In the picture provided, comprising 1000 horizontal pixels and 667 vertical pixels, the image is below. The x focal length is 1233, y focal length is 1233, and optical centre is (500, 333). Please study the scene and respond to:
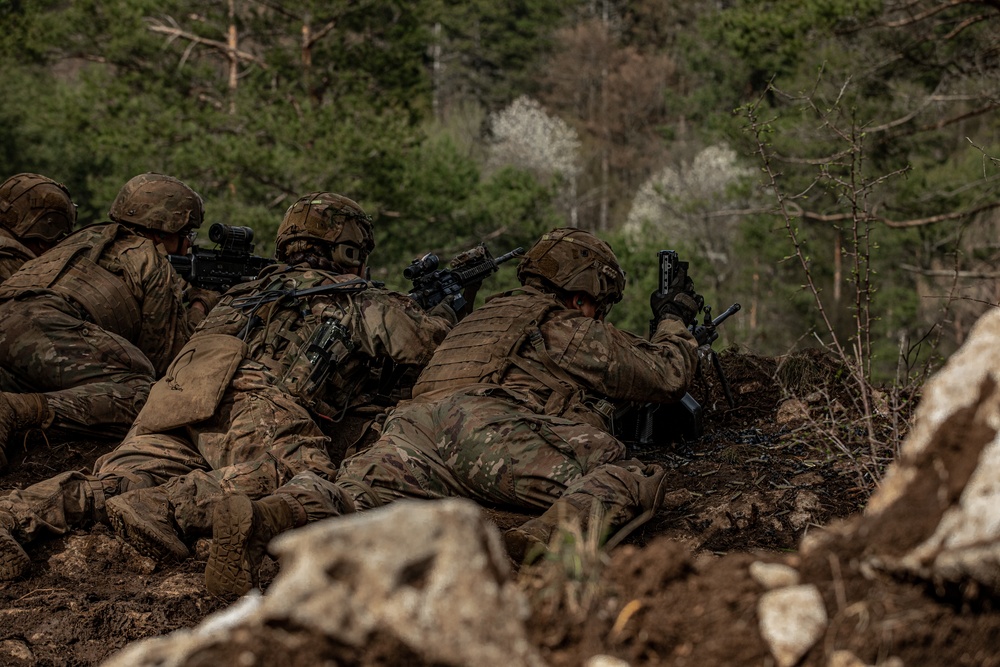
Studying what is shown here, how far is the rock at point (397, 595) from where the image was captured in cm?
216

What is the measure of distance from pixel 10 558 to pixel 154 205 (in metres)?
3.21

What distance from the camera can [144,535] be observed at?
5.54m

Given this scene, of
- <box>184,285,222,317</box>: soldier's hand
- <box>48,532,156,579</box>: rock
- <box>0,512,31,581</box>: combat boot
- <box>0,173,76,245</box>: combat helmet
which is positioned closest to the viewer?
<box>0,512,31,581</box>: combat boot

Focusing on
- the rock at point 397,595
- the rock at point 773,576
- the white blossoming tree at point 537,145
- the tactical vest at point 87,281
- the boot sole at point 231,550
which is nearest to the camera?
the rock at point 397,595

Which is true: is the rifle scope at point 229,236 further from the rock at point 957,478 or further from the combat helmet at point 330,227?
the rock at point 957,478

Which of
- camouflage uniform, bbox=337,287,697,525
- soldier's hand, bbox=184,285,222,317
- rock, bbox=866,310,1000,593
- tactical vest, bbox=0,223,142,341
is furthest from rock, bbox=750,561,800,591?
soldier's hand, bbox=184,285,222,317

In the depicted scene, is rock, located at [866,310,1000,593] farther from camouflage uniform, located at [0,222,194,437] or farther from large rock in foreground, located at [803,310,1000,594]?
camouflage uniform, located at [0,222,194,437]

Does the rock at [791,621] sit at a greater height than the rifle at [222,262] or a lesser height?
greater

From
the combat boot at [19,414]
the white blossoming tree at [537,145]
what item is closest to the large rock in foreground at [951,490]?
the combat boot at [19,414]

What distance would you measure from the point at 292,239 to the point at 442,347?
1254 millimetres

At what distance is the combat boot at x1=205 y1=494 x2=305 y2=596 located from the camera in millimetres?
4844

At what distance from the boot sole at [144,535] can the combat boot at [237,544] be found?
26.6 inches

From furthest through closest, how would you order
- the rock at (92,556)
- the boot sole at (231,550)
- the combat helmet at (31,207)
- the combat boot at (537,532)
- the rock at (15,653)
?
the combat helmet at (31,207) < the rock at (92,556) < the combat boot at (537,532) < the boot sole at (231,550) < the rock at (15,653)

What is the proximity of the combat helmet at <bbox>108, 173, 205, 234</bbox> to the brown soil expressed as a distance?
Result: 160cm
